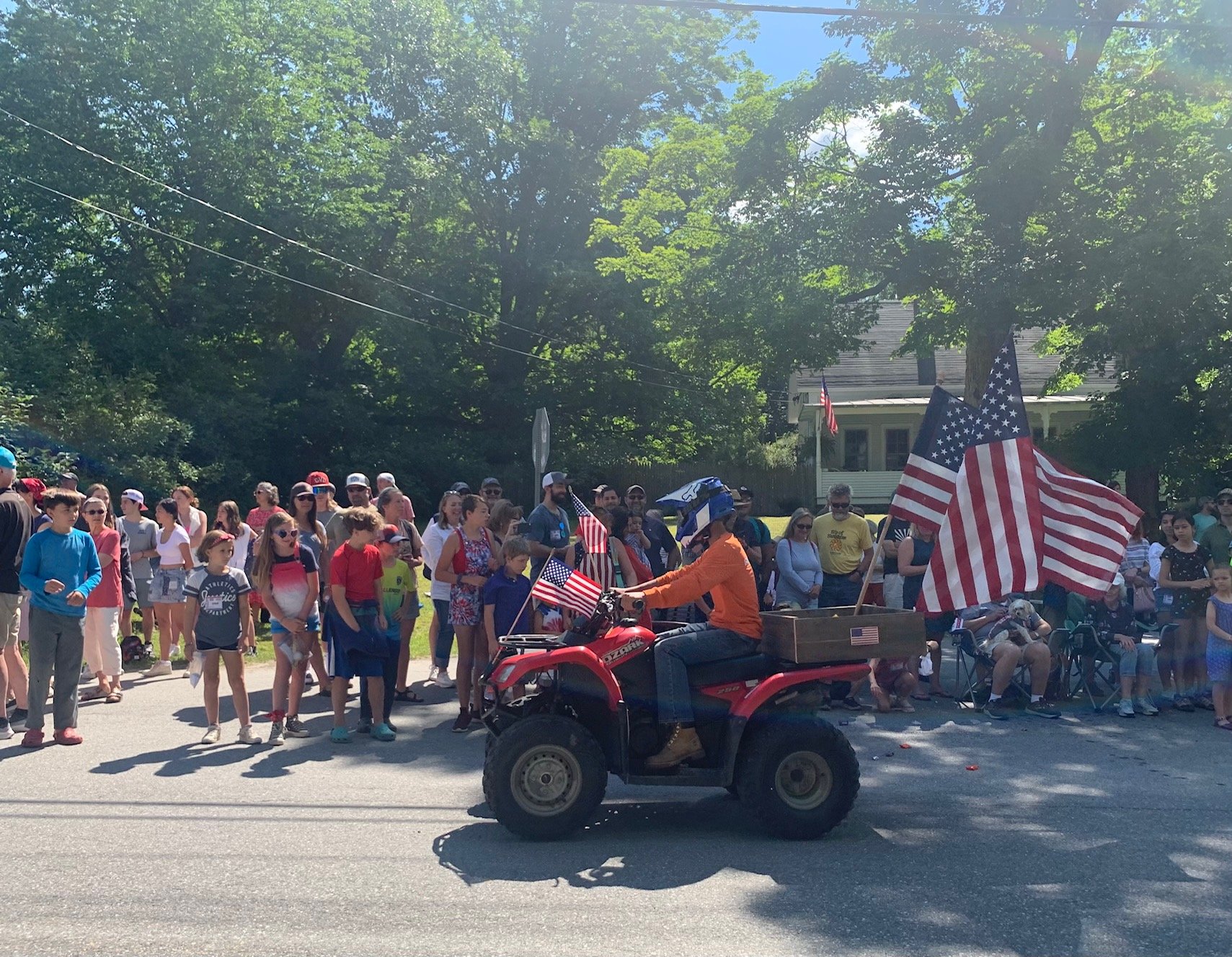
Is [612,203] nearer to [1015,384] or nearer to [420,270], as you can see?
[420,270]

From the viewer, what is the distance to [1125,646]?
1026cm

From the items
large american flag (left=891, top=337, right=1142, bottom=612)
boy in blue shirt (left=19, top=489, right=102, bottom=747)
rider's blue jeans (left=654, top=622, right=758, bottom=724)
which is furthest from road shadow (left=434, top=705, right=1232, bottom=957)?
boy in blue shirt (left=19, top=489, right=102, bottom=747)

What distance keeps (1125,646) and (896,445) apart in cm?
2755

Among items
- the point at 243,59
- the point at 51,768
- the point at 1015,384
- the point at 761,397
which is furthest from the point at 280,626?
the point at 761,397

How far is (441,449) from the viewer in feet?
111

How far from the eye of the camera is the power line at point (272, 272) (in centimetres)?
Answer: 2820

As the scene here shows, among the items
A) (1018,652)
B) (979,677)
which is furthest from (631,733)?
(979,677)

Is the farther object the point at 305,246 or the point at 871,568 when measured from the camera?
the point at 305,246

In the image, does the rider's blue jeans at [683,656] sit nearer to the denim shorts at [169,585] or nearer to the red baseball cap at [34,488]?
the red baseball cap at [34,488]

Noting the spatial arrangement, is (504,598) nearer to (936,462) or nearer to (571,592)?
(571,592)

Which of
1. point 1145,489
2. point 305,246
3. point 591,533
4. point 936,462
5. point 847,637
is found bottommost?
point 847,637

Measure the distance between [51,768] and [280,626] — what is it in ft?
5.94

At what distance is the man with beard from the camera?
10.6 meters

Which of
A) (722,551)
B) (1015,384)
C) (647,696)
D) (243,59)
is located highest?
(243,59)
